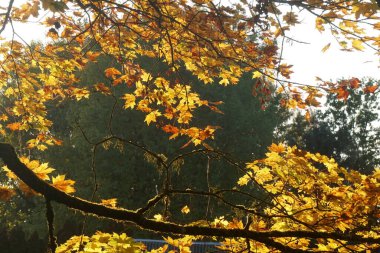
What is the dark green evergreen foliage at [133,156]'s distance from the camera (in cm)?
1798

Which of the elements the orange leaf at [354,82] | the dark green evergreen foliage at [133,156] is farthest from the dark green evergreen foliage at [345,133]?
the orange leaf at [354,82]

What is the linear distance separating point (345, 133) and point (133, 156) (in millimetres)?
16678

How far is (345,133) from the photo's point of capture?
90.6 feet

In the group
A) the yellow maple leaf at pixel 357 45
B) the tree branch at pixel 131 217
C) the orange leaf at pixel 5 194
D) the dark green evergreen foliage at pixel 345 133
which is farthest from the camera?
the dark green evergreen foliage at pixel 345 133

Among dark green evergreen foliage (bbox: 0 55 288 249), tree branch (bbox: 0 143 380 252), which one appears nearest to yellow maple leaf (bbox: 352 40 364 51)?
tree branch (bbox: 0 143 380 252)

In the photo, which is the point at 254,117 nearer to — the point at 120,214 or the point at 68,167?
the point at 68,167

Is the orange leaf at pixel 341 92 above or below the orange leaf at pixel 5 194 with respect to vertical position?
above

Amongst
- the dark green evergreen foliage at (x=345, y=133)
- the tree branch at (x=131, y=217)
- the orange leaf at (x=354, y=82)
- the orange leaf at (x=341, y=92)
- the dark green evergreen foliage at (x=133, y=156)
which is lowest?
the tree branch at (x=131, y=217)

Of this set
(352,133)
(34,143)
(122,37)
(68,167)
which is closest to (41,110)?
(34,143)

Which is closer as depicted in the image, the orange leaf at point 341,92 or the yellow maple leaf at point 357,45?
the yellow maple leaf at point 357,45

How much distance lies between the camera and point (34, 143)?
6578 millimetres

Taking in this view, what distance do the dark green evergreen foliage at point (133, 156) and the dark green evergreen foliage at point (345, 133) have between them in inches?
365

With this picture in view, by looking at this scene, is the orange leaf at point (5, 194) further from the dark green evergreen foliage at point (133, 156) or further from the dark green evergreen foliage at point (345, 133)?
the dark green evergreen foliage at point (345, 133)

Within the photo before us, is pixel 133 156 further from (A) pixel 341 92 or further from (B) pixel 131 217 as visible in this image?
(B) pixel 131 217
